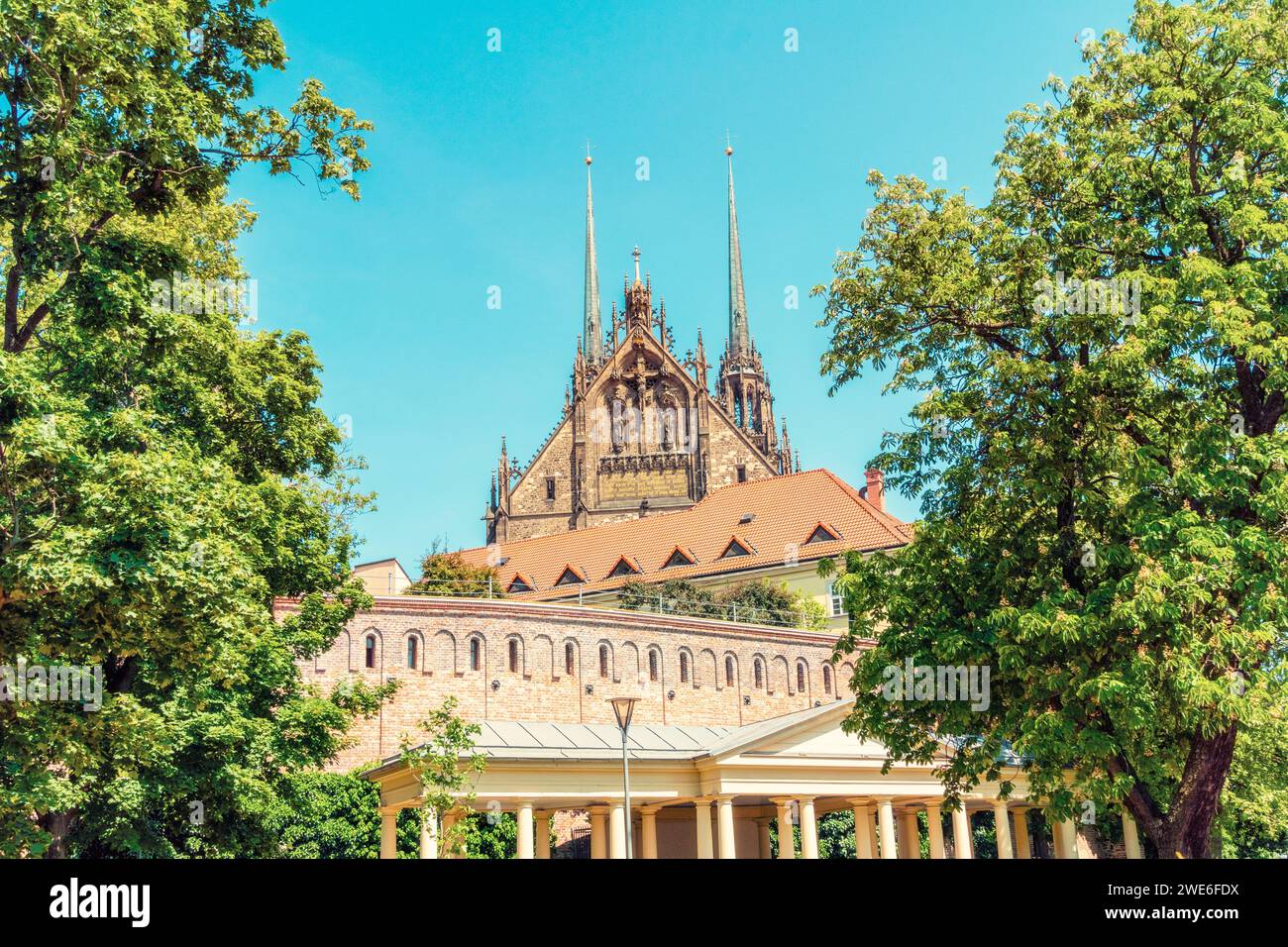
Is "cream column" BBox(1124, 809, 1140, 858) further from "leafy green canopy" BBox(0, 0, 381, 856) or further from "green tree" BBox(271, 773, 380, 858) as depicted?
"leafy green canopy" BBox(0, 0, 381, 856)

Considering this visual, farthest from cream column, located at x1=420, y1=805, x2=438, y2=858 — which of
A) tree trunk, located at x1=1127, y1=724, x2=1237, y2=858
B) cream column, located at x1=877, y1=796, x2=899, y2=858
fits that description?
cream column, located at x1=877, y1=796, x2=899, y2=858

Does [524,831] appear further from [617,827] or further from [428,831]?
[428,831]

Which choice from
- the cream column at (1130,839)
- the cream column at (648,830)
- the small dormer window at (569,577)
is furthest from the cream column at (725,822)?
the small dormer window at (569,577)

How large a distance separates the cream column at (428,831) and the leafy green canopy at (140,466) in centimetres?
259

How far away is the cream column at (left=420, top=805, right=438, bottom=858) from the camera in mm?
26625

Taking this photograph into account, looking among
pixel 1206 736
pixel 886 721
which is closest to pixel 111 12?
pixel 886 721

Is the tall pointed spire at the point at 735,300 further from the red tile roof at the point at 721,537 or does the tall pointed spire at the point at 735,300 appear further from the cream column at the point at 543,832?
the cream column at the point at 543,832

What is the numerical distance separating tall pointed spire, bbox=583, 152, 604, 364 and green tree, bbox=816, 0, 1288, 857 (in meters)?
84.2

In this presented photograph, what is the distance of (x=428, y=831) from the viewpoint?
27172mm

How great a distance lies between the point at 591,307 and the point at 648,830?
74944mm

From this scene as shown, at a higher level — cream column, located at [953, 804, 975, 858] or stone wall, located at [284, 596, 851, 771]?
stone wall, located at [284, 596, 851, 771]

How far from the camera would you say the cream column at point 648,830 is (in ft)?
131

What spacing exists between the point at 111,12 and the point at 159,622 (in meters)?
8.12
